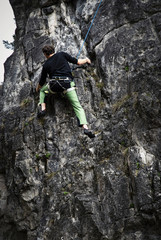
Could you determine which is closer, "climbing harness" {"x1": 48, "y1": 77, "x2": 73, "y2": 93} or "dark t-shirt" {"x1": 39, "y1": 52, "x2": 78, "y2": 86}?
"climbing harness" {"x1": 48, "y1": 77, "x2": 73, "y2": 93}

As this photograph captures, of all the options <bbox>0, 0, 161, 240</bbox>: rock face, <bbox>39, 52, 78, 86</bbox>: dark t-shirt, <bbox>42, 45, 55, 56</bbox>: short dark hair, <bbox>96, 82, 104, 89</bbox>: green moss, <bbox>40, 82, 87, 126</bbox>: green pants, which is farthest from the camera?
<bbox>96, 82, 104, 89</bbox>: green moss

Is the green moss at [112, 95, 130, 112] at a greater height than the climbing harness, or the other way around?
the climbing harness

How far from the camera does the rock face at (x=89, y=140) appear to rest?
24.9 ft

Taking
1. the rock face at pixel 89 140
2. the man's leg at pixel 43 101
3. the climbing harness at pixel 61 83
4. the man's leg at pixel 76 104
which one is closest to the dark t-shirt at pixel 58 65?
the climbing harness at pixel 61 83

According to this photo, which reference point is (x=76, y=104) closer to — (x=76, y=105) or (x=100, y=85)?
(x=76, y=105)

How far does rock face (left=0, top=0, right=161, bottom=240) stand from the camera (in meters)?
7.59

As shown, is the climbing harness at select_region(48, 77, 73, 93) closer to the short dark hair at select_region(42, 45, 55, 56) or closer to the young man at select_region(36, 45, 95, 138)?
the young man at select_region(36, 45, 95, 138)

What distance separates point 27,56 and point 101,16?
160 inches

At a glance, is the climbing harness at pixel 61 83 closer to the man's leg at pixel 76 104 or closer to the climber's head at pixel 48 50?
the man's leg at pixel 76 104

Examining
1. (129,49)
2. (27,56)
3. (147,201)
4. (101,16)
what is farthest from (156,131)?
(27,56)

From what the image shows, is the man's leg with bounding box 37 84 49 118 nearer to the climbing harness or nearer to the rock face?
the rock face

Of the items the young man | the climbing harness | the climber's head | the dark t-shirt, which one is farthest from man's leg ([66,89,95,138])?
the climber's head

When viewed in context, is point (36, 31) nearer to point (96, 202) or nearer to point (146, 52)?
point (146, 52)

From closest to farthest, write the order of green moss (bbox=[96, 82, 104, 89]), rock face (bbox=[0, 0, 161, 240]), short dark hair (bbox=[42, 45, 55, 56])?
rock face (bbox=[0, 0, 161, 240]), short dark hair (bbox=[42, 45, 55, 56]), green moss (bbox=[96, 82, 104, 89])
